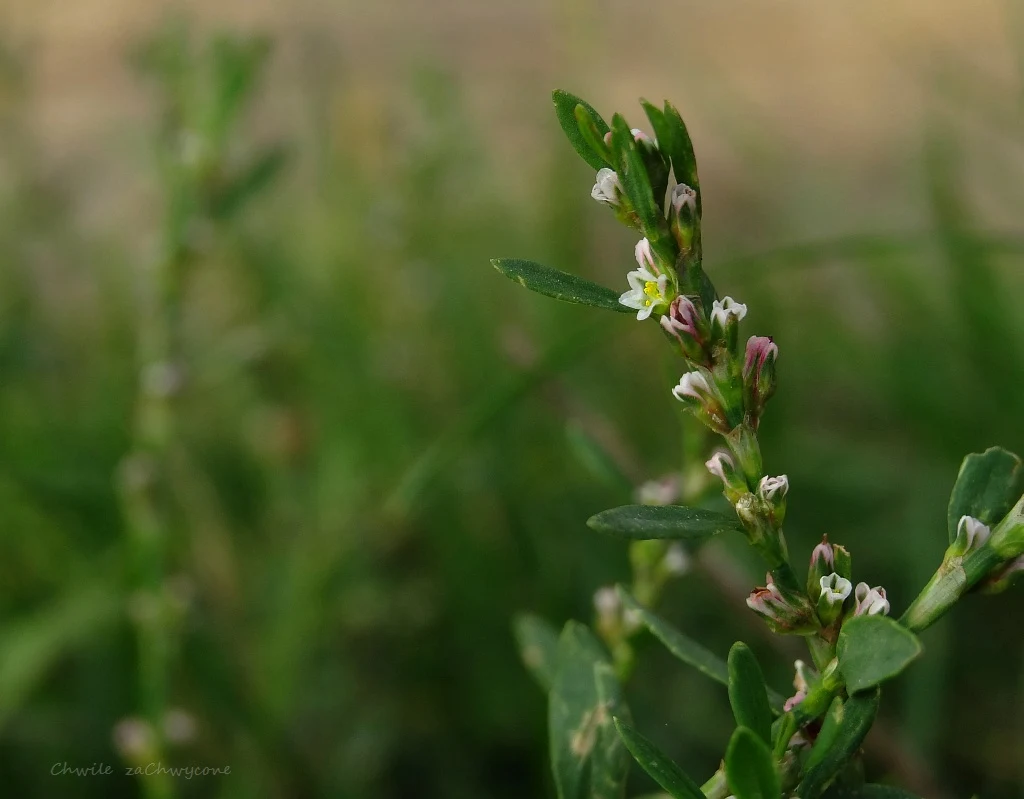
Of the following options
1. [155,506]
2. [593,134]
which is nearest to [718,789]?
[593,134]

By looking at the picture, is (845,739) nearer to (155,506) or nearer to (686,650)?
(686,650)

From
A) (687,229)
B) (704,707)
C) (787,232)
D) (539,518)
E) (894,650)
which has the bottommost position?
(704,707)

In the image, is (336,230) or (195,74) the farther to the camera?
(336,230)

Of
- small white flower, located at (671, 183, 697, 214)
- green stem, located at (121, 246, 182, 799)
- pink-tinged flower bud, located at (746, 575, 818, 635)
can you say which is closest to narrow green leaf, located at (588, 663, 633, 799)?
pink-tinged flower bud, located at (746, 575, 818, 635)

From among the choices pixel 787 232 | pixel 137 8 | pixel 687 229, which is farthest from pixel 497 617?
pixel 137 8

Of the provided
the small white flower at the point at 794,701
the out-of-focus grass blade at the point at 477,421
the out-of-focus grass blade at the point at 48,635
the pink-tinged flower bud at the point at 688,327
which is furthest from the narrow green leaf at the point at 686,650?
the out-of-focus grass blade at the point at 48,635

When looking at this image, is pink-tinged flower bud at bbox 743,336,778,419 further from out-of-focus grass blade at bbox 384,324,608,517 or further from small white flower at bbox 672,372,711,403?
out-of-focus grass blade at bbox 384,324,608,517

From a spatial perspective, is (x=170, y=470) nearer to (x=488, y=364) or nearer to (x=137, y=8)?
(x=488, y=364)

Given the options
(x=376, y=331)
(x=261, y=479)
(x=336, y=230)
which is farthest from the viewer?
(x=336, y=230)
